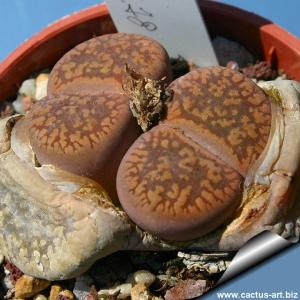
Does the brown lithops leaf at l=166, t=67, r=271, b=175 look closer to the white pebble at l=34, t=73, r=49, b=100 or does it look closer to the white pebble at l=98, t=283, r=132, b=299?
the white pebble at l=98, t=283, r=132, b=299

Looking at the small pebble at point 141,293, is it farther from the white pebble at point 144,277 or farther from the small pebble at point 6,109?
the small pebble at point 6,109

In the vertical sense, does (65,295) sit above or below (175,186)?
below

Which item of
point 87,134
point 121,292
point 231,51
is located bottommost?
point 121,292

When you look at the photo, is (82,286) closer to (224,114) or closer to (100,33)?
(224,114)

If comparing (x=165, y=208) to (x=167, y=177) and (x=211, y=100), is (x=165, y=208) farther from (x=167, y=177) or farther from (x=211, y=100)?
(x=211, y=100)

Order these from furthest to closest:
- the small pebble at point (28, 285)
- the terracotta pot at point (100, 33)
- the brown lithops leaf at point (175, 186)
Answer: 1. the terracotta pot at point (100, 33)
2. the small pebble at point (28, 285)
3. the brown lithops leaf at point (175, 186)

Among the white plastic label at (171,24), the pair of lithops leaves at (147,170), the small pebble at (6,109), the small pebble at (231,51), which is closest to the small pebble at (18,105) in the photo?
the small pebble at (6,109)

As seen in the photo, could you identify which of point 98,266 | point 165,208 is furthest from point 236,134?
point 98,266

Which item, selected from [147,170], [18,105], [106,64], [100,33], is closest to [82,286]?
[147,170]
